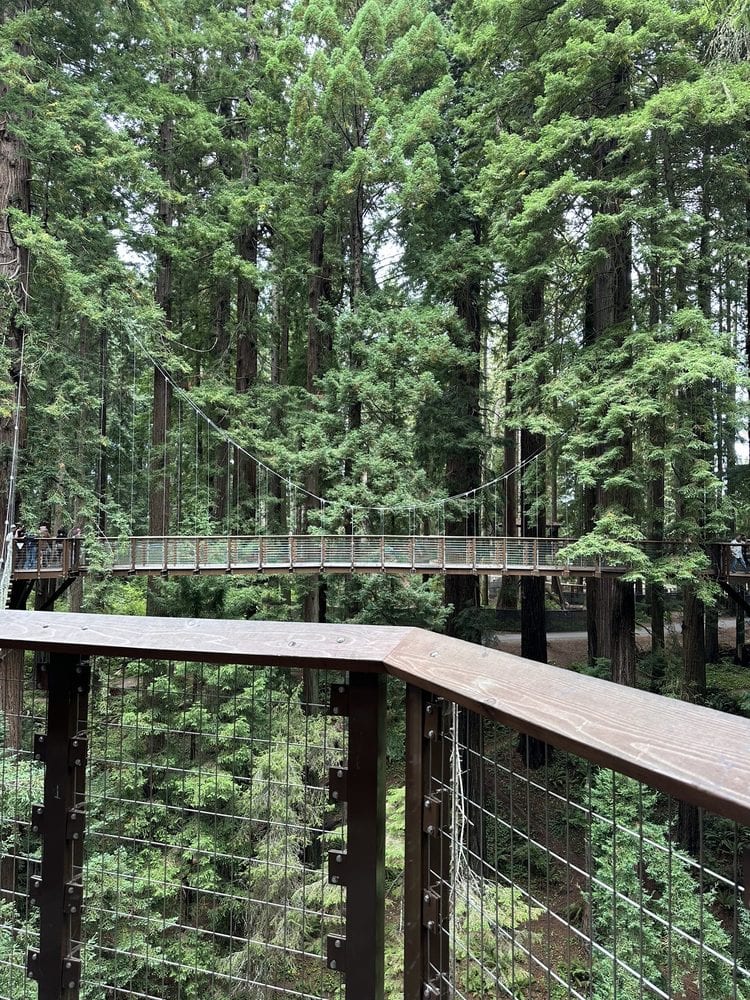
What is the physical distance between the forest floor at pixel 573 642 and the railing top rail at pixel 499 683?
35.7 ft

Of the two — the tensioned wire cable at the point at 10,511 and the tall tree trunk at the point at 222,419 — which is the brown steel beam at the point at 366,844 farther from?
the tall tree trunk at the point at 222,419

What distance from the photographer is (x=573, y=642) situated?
14570mm

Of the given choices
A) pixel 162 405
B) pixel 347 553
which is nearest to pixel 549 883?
pixel 347 553

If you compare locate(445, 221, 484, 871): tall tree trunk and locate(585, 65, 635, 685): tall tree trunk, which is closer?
locate(585, 65, 635, 685): tall tree trunk

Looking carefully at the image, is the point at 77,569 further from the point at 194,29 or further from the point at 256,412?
the point at 194,29

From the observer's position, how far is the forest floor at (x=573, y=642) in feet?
40.7

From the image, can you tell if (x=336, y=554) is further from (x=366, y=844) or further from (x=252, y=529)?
(x=366, y=844)

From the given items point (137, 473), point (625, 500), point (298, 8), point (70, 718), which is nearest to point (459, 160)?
point (298, 8)

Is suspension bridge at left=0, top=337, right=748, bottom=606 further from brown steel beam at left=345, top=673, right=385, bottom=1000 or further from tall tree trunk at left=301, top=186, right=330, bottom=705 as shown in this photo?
brown steel beam at left=345, top=673, right=385, bottom=1000

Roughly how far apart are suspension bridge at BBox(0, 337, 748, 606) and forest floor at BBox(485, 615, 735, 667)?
8.46 feet

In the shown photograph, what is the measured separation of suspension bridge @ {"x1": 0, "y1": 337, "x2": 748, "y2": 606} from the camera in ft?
26.8

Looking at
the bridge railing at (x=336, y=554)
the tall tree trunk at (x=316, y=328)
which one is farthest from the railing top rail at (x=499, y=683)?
the tall tree trunk at (x=316, y=328)

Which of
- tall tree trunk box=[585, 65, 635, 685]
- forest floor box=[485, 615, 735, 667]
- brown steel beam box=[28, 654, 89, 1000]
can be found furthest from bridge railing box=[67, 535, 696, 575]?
brown steel beam box=[28, 654, 89, 1000]

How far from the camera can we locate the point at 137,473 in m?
13.3
